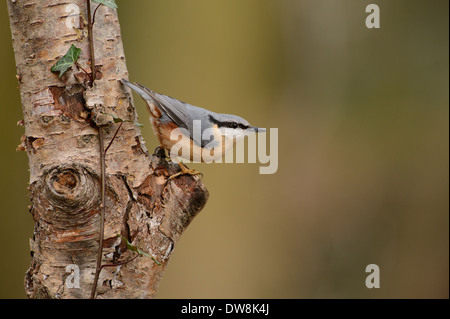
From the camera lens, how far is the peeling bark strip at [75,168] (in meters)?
1.21

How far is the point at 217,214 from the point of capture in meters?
3.25

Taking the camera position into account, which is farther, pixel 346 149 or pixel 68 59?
pixel 346 149

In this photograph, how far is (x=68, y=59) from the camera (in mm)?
1208

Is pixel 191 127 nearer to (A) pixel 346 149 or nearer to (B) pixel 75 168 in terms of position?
(B) pixel 75 168

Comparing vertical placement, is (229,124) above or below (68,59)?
below

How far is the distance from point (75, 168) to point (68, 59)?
284 millimetres

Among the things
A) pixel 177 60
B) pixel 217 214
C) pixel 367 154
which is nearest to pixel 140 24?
pixel 177 60

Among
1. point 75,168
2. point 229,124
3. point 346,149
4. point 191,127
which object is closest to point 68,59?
point 75,168

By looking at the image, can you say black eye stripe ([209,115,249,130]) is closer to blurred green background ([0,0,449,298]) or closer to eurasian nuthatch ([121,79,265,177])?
eurasian nuthatch ([121,79,265,177])

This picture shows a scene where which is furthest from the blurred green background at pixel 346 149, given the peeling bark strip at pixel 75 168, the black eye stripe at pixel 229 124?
the peeling bark strip at pixel 75 168

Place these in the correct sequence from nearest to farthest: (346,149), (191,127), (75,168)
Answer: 1. (75,168)
2. (191,127)
3. (346,149)

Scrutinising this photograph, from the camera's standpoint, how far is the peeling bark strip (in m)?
1.21

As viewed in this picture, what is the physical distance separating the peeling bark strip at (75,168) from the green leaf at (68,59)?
31 millimetres

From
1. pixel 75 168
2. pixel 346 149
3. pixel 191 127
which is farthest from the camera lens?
pixel 346 149
